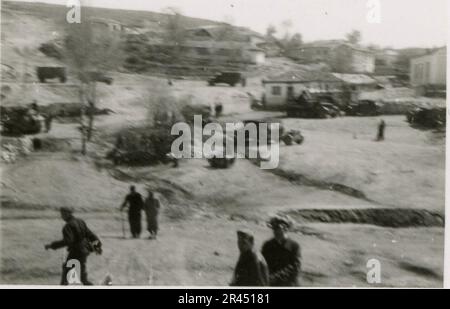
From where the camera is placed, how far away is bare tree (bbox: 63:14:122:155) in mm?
3537

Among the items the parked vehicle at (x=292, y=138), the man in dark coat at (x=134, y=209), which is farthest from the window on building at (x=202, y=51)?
the man in dark coat at (x=134, y=209)

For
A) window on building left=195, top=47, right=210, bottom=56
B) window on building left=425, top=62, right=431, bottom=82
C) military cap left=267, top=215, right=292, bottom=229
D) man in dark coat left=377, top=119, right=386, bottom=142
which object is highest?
window on building left=195, top=47, right=210, bottom=56

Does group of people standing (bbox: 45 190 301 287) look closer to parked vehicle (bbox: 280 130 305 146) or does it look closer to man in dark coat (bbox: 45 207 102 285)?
man in dark coat (bbox: 45 207 102 285)

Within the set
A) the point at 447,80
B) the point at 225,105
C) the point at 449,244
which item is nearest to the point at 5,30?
the point at 225,105

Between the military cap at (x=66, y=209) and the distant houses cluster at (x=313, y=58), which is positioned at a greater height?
the distant houses cluster at (x=313, y=58)

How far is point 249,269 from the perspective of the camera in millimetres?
3441

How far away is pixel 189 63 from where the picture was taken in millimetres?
3562

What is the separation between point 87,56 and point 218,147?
964 millimetres

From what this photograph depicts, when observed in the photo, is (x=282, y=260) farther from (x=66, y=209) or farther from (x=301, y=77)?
(x=66, y=209)

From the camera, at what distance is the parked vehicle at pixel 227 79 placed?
3561 millimetres

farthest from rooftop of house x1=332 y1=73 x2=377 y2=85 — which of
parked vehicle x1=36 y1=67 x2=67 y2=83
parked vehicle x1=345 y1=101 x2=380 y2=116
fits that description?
parked vehicle x1=36 y1=67 x2=67 y2=83

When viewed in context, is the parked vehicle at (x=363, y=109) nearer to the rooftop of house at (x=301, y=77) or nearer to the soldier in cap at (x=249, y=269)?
the rooftop of house at (x=301, y=77)

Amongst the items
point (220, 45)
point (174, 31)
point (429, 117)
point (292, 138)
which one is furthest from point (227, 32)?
point (429, 117)

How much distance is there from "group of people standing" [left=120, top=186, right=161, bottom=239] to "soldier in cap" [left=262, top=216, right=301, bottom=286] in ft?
2.19
